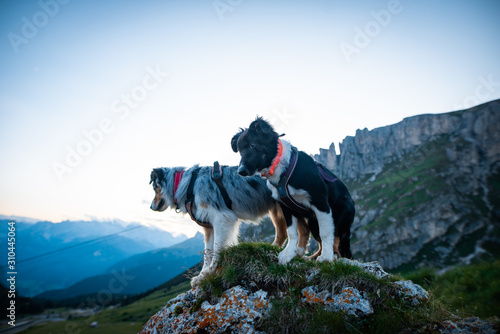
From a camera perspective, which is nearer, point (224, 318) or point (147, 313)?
point (224, 318)

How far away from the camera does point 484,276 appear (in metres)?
10.2

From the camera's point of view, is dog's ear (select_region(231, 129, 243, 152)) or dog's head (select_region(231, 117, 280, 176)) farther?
dog's ear (select_region(231, 129, 243, 152))

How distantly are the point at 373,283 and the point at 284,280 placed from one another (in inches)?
58.5

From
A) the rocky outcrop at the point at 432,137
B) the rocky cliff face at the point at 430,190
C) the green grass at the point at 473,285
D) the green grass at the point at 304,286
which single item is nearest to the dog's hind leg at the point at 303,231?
the green grass at the point at 304,286

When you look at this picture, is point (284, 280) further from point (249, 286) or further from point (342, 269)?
point (342, 269)

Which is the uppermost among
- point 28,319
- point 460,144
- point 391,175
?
point 460,144

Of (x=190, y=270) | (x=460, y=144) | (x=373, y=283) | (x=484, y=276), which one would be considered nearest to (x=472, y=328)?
(x=373, y=283)

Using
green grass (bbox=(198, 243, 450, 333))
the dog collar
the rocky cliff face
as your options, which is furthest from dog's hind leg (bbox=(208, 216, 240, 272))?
the rocky cliff face

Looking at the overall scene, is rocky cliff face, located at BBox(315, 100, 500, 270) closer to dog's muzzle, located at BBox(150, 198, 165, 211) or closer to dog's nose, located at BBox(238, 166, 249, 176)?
dog's muzzle, located at BBox(150, 198, 165, 211)

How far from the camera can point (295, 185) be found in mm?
4953

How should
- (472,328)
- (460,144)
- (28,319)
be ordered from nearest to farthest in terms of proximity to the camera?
1. (472,328)
2. (28,319)
3. (460,144)

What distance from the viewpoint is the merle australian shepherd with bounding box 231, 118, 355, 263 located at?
495 centimetres

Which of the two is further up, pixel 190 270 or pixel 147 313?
pixel 190 270

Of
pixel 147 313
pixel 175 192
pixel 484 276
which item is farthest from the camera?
pixel 147 313
